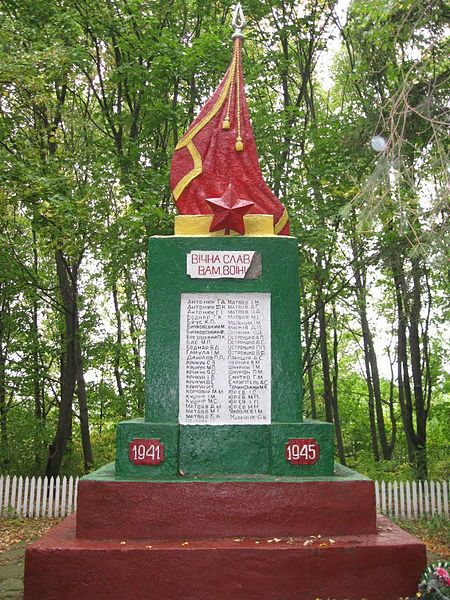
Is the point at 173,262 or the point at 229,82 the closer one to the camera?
the point at 173,262

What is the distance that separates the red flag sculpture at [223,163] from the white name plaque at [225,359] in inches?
31.4

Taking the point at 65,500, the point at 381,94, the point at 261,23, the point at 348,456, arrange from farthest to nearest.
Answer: the point at 348,456 → the point at 261,23 → the point at 381,94 → the point at 65,500

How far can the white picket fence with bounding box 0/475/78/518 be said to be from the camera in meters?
10.8

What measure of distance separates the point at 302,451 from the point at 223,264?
1741 mm

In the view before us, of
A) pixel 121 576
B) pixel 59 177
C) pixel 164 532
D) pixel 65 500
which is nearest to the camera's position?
pixel 121 576

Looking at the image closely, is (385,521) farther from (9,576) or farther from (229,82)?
(229,82)

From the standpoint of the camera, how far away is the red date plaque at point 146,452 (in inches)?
199

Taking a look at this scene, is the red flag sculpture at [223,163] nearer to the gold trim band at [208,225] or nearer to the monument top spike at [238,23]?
the gold trim band at [208,225]

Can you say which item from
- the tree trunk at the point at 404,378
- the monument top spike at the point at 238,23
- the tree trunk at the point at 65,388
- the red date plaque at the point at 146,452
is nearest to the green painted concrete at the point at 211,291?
the red date plaque at the point at 146,452

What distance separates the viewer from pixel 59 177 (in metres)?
10.1

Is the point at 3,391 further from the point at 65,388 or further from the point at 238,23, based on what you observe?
the point at 238,23

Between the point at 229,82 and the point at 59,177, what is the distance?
4767mm

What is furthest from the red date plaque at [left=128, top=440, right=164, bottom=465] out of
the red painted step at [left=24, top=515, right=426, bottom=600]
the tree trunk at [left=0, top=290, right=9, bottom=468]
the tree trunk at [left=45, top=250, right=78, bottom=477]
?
the tree trunk at [left=0, top=290, right=9, bottom=468]

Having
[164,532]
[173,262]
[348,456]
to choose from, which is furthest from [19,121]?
[348,456]
